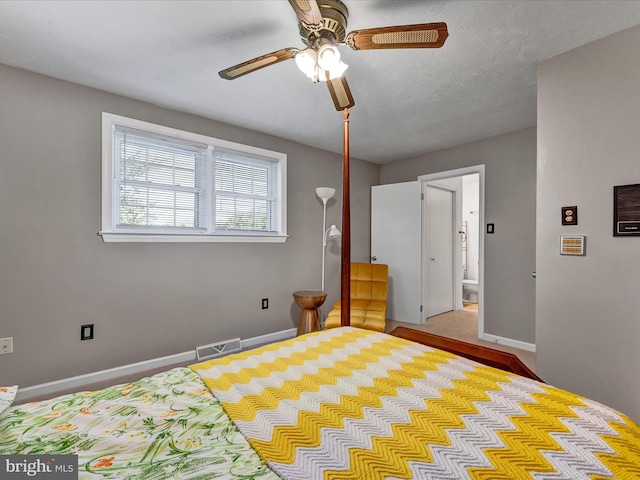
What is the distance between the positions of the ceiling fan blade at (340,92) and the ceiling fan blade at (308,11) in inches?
14.6

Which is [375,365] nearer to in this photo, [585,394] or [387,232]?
[585,394]

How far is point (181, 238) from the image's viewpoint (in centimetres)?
286

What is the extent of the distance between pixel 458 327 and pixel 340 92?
3.48 metres

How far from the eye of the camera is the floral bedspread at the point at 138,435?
70 cm

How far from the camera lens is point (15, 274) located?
2156 millimetres

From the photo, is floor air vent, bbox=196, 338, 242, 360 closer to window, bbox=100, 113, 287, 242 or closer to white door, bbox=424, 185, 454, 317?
window, bbox=100, 113, 287, 242

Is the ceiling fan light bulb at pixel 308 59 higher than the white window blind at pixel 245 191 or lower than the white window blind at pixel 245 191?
higher

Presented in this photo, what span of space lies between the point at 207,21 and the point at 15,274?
2160mm

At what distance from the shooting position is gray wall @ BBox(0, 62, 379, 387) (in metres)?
2.16

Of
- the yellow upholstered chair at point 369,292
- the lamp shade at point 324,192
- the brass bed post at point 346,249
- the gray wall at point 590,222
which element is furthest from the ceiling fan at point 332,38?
the yellow upholstered chair at point 369,292

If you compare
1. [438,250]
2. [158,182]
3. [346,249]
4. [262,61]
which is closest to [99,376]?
[158,182]

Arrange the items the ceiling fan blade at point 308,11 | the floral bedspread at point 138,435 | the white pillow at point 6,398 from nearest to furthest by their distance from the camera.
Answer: the floral bedspread at point 138,435
the white pillow at point 6,398
the ceiling fan blade at point 308,11

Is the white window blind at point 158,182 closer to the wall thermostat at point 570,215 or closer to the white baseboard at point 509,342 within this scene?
the wall thermostat at point 570,215

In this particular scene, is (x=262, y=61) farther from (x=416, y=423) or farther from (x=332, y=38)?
(x=416, y=423)
